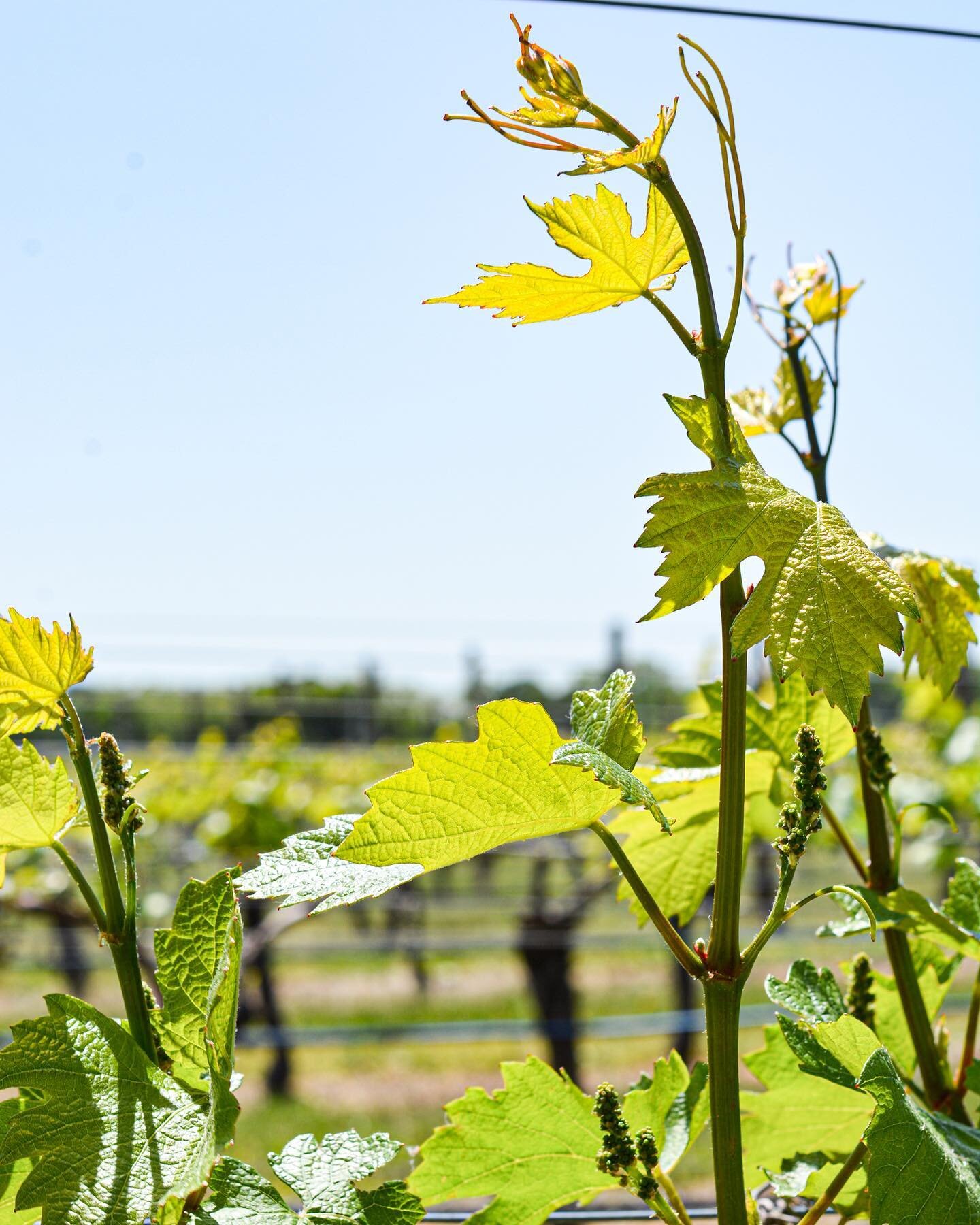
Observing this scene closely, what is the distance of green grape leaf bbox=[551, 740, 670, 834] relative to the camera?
333 millimetres

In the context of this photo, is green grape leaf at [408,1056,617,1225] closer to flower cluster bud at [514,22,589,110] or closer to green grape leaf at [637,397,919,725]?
green grape leaf at [637,397,919,725]

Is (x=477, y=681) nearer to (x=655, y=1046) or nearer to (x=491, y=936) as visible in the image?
(x=491, y=936)

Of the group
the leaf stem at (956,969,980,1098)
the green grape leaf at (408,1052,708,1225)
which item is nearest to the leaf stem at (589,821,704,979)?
the green grape leaf at (408,1052,708,1225)

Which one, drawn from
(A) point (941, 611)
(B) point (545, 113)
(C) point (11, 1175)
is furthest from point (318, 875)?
(A) point (941, 611)

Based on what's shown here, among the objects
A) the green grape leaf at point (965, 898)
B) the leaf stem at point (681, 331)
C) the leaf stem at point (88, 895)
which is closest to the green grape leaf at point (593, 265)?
the leaf stem at point (681, 331)

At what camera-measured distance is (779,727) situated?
59cm

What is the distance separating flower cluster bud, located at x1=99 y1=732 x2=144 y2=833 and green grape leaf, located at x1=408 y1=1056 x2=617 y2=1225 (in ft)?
0.64

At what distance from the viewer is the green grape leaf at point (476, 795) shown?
1.25 ft

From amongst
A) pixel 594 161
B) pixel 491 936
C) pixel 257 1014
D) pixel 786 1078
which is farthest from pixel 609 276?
pixel 491 936

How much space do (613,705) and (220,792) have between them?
201 inches

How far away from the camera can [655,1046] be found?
18.2ft

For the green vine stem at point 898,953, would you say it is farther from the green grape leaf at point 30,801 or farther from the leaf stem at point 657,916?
the green grape leaf at point 30,801

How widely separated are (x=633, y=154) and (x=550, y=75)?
0.04 m

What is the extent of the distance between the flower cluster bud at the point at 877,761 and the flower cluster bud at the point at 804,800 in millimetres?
158
